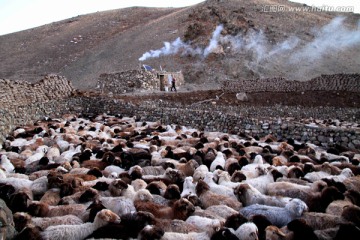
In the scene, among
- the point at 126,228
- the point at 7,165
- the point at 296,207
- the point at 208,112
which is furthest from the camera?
the point at 208,112

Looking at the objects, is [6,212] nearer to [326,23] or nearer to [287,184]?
[287,184]

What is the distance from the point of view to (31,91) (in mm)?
20562

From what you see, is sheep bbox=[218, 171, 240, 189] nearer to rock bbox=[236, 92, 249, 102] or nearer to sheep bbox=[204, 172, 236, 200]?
sheep bbox=[204, 172, 236, 200]

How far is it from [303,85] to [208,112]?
13.1m

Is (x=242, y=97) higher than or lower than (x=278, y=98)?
higher

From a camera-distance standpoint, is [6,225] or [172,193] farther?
[172,193]

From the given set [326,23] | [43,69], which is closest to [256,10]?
[326,23]

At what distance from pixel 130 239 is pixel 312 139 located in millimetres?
9657

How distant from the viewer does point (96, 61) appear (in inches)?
1961

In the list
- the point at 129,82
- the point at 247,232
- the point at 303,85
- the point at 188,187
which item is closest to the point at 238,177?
the point at 188,187

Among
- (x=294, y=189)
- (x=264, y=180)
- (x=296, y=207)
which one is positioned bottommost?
(x=264, y=180)

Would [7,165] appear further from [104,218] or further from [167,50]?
[167,50]

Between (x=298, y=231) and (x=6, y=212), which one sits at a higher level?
(x=6, y=212)

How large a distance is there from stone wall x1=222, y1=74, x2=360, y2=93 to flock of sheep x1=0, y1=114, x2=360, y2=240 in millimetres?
15583
